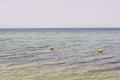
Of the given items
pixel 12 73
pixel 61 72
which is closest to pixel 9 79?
pixel 12 73

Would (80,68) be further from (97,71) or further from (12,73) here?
(12,73)

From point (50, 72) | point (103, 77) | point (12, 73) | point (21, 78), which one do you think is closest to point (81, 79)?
point (103, 77)

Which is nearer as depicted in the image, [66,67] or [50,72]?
[50,72]

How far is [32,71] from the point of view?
13.3m

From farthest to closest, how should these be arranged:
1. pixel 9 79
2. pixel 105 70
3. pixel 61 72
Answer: pixel 105 70 → pixel 61 72 → pixel 9 79

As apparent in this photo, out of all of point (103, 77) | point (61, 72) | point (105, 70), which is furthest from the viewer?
point (105, 70)

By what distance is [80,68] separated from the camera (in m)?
14.5

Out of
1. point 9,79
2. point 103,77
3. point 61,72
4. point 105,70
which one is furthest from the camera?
point 105,70

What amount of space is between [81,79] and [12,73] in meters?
3.80

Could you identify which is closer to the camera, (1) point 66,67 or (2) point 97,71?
(2) point 97,71

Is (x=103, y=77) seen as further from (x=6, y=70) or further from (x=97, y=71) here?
(x=6, y=70)

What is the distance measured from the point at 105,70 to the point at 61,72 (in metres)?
2.85

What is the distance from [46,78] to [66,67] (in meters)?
3.18

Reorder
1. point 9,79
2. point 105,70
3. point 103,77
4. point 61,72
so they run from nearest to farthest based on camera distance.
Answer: point 9,79 → point 103,77 → point 61,72 → point 105,70
